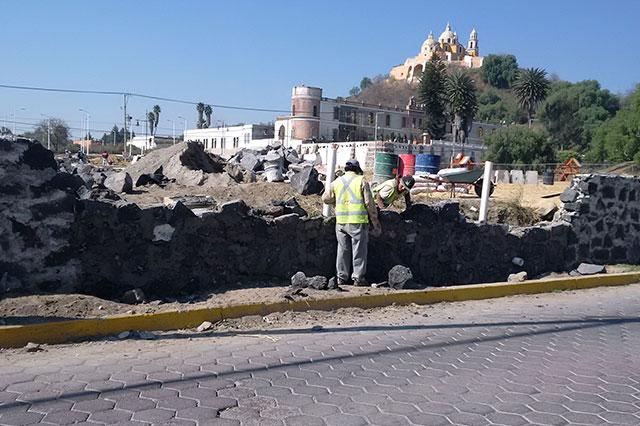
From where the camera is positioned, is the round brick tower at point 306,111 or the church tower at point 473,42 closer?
the round brick tower at point 306,111

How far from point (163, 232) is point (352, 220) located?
2.41 metres

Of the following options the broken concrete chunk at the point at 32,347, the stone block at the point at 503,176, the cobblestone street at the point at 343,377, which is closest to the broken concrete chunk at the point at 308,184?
the cobblestone street at the point at 343,377

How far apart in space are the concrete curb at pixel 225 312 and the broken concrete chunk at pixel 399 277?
0.30 meters

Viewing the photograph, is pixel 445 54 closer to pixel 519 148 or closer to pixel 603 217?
pixel 519 148

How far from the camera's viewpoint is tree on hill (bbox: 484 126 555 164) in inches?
2562

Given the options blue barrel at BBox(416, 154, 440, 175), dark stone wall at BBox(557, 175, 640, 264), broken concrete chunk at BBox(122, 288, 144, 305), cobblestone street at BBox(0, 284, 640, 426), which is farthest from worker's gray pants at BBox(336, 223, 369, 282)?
blue barrel at BBox(416, 154, 440, 175)

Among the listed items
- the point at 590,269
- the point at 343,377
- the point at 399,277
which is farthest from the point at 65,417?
the point at 590,269

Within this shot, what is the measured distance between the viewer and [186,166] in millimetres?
17234

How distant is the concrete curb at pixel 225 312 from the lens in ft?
20.6

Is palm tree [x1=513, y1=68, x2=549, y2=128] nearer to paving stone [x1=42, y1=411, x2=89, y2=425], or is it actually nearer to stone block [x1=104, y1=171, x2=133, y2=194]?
stone block [x1=104, y1=171, x2=133, y2=194]

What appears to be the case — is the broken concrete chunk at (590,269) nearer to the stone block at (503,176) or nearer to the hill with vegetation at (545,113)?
the stone block at (503,176)

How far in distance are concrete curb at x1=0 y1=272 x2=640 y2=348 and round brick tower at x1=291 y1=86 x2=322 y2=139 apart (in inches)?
2995

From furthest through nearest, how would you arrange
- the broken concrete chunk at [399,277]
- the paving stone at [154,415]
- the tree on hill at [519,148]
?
the tree on hill at [519,148], the broken concrete chunk at [399,277], the paving stone at [154,415]

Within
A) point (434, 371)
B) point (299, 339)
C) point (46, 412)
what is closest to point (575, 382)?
point (434, 371)
